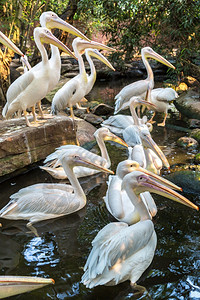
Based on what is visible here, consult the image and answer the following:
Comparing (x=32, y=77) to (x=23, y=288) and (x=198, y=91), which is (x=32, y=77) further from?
(x=198, y=91)

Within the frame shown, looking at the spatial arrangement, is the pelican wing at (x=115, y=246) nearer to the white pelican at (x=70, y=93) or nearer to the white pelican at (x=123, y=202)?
the white pelican at (x=123, y=202)

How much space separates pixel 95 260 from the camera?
2340 mm

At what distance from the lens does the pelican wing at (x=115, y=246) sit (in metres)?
2.31

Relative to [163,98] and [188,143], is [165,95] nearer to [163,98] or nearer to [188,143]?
[163,98]

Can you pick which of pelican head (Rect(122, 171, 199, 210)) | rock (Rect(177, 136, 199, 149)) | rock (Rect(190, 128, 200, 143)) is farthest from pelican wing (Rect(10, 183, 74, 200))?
rock (Rect(190, 128, 200, 143))

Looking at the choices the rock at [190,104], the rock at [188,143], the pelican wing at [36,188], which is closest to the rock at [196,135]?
the rock at [188,143]

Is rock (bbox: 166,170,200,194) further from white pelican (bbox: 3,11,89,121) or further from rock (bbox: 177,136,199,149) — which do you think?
white pelican (bbox: 3,11,89,121)

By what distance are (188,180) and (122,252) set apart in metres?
1.74

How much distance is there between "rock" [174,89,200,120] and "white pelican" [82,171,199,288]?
4756mm

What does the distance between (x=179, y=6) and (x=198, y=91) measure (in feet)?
6.76

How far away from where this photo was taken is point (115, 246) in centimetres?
237

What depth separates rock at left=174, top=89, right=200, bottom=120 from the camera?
7062 millimetres

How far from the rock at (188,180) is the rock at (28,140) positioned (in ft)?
5.86

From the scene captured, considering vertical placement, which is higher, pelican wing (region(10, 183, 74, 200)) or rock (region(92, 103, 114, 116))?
pelican wing (region(10, 183, 74, 200))
